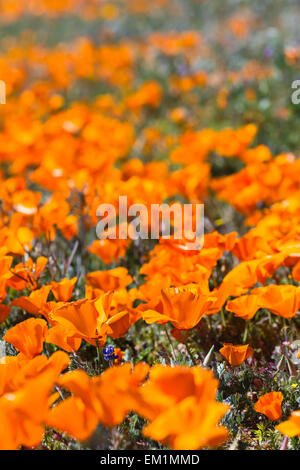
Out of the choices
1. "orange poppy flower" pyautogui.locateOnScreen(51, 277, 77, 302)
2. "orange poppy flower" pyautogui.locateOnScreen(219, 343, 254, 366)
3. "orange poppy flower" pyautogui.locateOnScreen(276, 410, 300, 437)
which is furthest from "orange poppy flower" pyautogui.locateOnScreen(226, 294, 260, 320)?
"orange poppy flower" pyautogui.locateOnScreen(51, 277, 77, 302)

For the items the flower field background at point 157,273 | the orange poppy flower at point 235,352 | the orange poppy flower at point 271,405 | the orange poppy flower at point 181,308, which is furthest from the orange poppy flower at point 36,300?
the orange poppy flower at point 271,405

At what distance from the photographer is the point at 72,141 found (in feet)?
12.0

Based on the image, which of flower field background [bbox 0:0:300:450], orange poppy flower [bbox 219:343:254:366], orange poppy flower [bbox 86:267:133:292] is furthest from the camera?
orange poppy flower [bbox 86:267:133:292]

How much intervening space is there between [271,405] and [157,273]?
1.96 ft

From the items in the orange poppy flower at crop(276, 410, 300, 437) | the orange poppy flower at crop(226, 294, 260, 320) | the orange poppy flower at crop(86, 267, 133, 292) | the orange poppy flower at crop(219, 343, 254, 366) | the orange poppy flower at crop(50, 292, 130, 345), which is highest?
the orange poppy flower at crop(86, 267, 133, 292)

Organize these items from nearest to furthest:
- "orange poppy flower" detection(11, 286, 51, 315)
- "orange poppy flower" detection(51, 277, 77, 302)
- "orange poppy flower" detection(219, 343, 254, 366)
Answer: "orange poppy flower" detection(219, 343, 254, 366) < "orange poppy flower" detection(11, 286, 51, 315) < "orange poppy flower" detection(51, 277, 77, 302)

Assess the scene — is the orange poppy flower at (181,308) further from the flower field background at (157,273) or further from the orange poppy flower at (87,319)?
the orange poppy flower at (87,319)

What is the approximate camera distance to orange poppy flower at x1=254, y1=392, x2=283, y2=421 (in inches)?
59.1

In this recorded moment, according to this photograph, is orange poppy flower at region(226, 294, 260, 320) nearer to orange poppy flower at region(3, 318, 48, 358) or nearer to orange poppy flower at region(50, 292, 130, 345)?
orange poppy flower at region(50, 292, 130, 345)

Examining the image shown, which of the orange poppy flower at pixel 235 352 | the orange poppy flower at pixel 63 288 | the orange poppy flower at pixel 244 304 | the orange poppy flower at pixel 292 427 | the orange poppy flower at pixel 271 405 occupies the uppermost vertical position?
the orange poppy flower at pixel 63 288

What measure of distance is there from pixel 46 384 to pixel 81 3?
12.2m

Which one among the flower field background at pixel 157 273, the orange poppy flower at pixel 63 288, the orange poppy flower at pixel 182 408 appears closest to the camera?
the orange poppy flower at pixel 182 408

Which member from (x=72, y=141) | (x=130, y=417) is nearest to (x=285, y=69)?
(x=72, y=141)

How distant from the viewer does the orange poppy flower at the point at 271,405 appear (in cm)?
150
